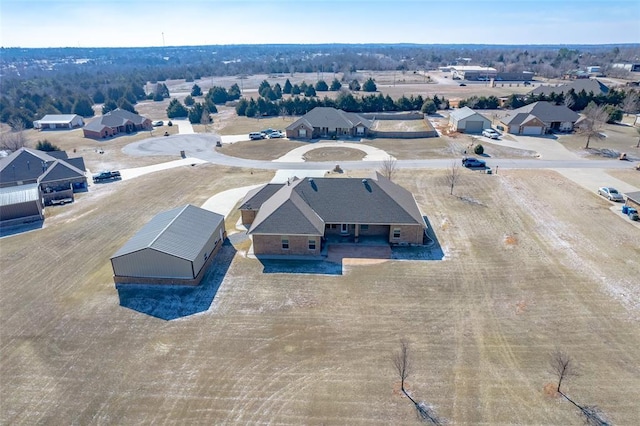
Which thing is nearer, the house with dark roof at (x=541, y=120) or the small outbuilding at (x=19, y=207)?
the small outbuilding at (x=19, y=207)

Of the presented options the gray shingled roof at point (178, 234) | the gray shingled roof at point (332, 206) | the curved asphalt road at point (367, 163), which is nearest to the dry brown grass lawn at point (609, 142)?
the curved asphalt road at point (367, 163)

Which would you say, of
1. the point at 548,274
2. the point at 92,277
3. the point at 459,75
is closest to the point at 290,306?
the point at 92,277

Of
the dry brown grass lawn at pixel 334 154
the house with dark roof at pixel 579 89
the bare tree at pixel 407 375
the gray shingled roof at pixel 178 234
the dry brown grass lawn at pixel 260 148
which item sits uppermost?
the house with dark roof at pixel 579 89

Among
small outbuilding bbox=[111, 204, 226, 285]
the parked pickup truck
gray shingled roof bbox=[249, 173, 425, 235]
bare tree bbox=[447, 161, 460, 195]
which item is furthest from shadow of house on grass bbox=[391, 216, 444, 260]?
the parked pickup truck

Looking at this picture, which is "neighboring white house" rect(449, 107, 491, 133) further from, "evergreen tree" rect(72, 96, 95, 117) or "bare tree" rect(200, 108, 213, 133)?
"evergreen tree" rect(72, 96, 95, 117)

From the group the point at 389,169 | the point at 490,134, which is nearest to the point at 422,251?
the point at 389,169

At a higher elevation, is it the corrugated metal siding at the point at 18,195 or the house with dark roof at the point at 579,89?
the house with dark roof at the point at 579,89

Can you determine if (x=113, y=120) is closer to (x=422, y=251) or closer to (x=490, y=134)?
(x=422, y=251)

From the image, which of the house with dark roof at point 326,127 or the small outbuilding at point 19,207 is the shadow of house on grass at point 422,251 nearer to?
the small outbuilding at point 19,207
